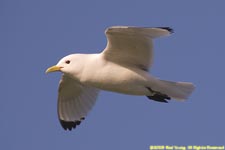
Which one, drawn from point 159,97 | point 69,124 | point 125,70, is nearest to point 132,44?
point 125,70

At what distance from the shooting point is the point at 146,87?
24.7 ft

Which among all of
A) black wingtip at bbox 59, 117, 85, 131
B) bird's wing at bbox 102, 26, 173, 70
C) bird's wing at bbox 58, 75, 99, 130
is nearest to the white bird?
bird's wing at bbox 102, 26, 173, 70

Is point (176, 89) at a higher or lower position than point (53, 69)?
lower

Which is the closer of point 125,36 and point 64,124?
point 125,36

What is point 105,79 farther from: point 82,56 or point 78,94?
point 78,94

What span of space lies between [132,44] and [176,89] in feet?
2.71

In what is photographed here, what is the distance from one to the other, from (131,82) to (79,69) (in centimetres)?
69

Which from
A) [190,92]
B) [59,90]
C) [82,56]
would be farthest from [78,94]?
[190,92]

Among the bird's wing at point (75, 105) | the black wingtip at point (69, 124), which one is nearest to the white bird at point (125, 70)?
the bird's wing at point (75, 105)

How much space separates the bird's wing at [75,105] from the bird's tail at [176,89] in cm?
180

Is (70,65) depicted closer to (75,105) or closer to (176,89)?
(176,89)

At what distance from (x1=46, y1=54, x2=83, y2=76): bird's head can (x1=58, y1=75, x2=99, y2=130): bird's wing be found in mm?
1295

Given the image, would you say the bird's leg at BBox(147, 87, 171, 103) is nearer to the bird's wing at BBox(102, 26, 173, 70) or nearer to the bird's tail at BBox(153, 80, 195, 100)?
the bird's tail at BBox(153, 80, 195, 100)

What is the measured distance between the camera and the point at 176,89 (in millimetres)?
7594
